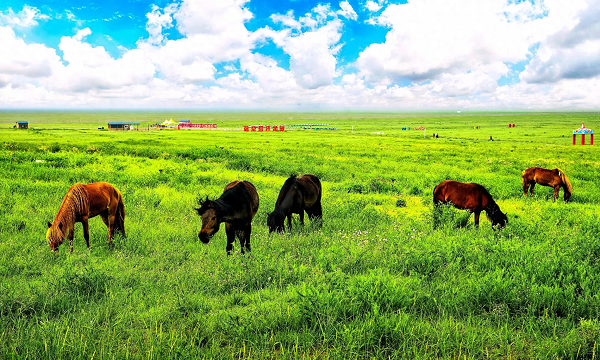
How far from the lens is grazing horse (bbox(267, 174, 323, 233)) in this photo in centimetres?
841

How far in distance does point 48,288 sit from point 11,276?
1.33m

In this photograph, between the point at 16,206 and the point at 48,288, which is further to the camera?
the point at 16,206

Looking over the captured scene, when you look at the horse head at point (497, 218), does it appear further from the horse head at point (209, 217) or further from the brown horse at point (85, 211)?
the brown horse at point (85, 211)

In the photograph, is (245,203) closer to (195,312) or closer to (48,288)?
(195,312)

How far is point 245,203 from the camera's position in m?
7.41

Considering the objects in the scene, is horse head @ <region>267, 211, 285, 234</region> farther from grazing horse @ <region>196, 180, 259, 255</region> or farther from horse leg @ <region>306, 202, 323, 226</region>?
horse leg @ <region>306, 202, 323, 226</region>

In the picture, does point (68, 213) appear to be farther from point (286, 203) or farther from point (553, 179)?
point (553, 179)

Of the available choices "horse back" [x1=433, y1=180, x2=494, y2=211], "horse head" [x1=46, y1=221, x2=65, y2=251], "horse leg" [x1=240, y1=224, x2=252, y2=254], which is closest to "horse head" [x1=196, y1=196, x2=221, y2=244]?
"horse leg" [x1=240, y1=224, x2=252, y2=254]

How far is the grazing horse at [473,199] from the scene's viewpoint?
9273 millimetres

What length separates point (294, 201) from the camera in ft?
28.9

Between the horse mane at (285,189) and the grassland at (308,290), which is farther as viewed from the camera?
the horse mane at (285,189)

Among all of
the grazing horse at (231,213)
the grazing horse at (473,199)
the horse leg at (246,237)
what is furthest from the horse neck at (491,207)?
the horse leg at (246,237)

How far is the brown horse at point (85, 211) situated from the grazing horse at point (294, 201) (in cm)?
358

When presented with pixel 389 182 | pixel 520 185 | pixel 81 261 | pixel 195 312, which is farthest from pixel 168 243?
pixel 520 185
